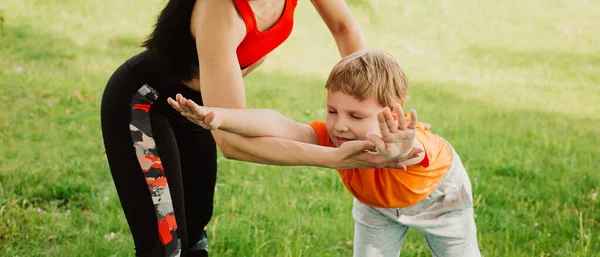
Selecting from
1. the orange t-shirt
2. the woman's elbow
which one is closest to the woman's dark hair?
the woman's elbow

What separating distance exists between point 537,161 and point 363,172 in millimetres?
3265

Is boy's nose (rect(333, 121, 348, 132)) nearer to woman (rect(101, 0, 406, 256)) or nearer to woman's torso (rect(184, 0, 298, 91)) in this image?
woman (rect(101, 0, 406, 256))

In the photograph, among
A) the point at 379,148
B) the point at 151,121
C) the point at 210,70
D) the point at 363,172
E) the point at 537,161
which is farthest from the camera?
the point at 537,161

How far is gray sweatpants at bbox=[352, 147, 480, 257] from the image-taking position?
2.76 meters

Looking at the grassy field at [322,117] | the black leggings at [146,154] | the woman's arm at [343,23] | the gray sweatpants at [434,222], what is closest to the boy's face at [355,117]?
the gray sweatpants at [434,222]

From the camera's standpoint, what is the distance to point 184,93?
9.41 ft

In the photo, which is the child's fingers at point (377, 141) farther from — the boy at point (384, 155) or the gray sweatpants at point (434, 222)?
the gray sweatpants at point (434, 222)

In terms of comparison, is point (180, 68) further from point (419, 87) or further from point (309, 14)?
point (309, 14)

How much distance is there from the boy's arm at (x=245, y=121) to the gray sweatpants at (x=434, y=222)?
1.40ft

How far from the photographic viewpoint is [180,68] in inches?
109

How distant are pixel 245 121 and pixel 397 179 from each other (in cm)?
60

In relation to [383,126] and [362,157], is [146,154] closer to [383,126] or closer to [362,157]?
[362,157]

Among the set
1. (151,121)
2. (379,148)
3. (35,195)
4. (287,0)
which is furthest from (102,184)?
(379,148)

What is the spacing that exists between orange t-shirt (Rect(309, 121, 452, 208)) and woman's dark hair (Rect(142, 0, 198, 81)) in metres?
0.53
